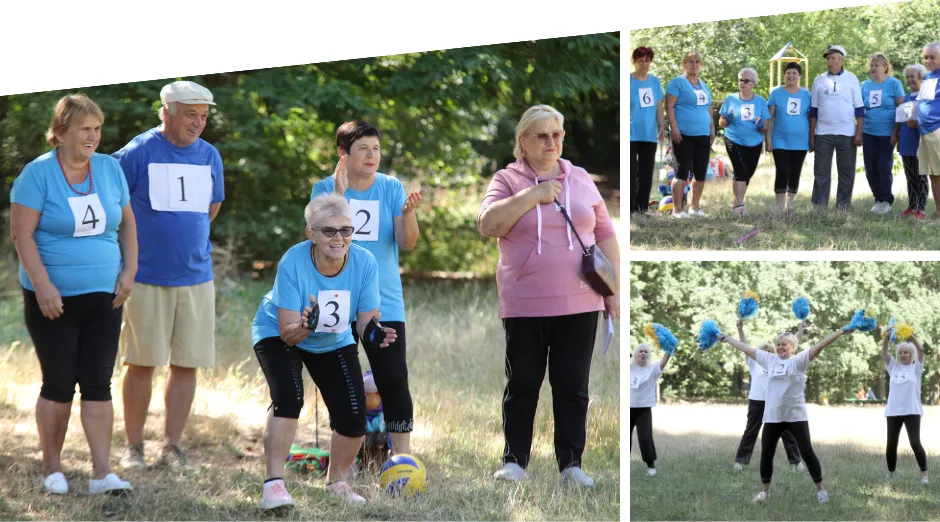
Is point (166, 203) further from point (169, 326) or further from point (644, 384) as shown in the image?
point (644, 384)

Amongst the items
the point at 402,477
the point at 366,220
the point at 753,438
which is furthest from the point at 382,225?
the point at 753,438

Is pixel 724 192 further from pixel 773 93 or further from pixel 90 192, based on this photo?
pixel 90 192

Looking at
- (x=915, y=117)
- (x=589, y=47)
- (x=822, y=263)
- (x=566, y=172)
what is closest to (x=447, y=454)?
(x=566, y=172)

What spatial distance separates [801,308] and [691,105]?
885 mm

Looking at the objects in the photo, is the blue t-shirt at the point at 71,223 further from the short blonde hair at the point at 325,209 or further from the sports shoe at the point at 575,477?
the sports shoe at the point at 575,477

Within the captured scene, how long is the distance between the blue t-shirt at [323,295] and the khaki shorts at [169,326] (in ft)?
2.15

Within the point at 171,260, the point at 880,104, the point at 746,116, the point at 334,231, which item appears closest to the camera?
the point at 334,231

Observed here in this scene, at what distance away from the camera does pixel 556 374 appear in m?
3.91

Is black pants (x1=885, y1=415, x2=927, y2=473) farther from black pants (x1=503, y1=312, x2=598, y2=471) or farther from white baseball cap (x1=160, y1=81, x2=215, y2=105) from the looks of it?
white baseball cap (x1=160, y1=81, x2=215, y2=105)

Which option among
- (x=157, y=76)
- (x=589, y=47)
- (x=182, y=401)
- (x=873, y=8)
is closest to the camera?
(x=873, y=8)

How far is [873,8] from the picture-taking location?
12.0ft

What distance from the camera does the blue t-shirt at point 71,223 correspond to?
3.91m

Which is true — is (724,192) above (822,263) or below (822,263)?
above

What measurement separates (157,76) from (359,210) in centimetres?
203
